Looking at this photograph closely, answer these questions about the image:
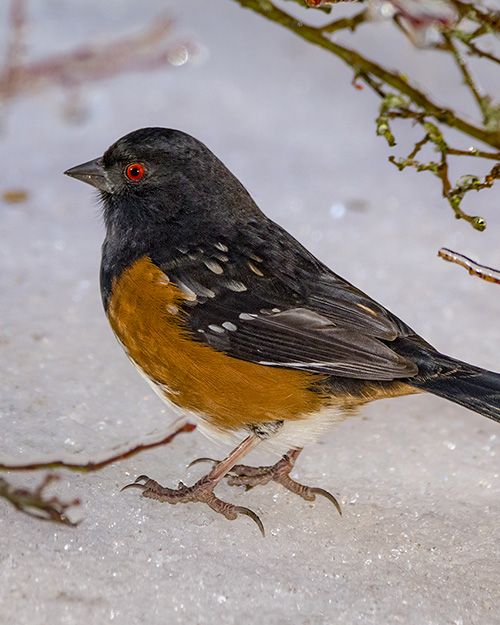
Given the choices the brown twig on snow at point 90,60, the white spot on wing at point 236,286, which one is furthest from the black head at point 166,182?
the brown twig on snow at point 90,60

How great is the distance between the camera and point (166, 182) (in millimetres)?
2395

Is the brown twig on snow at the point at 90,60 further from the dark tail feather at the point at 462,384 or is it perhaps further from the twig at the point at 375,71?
the dark tail feather at the point at 462,384

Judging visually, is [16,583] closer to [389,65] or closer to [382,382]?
[382,382]

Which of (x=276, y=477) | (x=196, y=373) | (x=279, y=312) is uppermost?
(x=279, y=312)

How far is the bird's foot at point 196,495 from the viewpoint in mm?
2154

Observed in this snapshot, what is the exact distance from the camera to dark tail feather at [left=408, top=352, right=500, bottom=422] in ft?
6.77

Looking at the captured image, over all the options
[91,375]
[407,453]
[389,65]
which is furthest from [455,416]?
[389,65]

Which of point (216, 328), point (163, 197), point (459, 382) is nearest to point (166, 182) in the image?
point (163, 197)

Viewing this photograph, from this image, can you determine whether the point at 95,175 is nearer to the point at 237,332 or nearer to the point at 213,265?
the point at 213,265

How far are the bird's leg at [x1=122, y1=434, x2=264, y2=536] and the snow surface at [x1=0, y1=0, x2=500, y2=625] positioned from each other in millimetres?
38

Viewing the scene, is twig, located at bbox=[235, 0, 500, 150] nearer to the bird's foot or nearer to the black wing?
the black wing

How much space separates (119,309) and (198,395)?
12.9 inches

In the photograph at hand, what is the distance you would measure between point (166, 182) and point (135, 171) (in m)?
0.10

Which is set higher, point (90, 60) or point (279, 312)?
point (90, 60)
